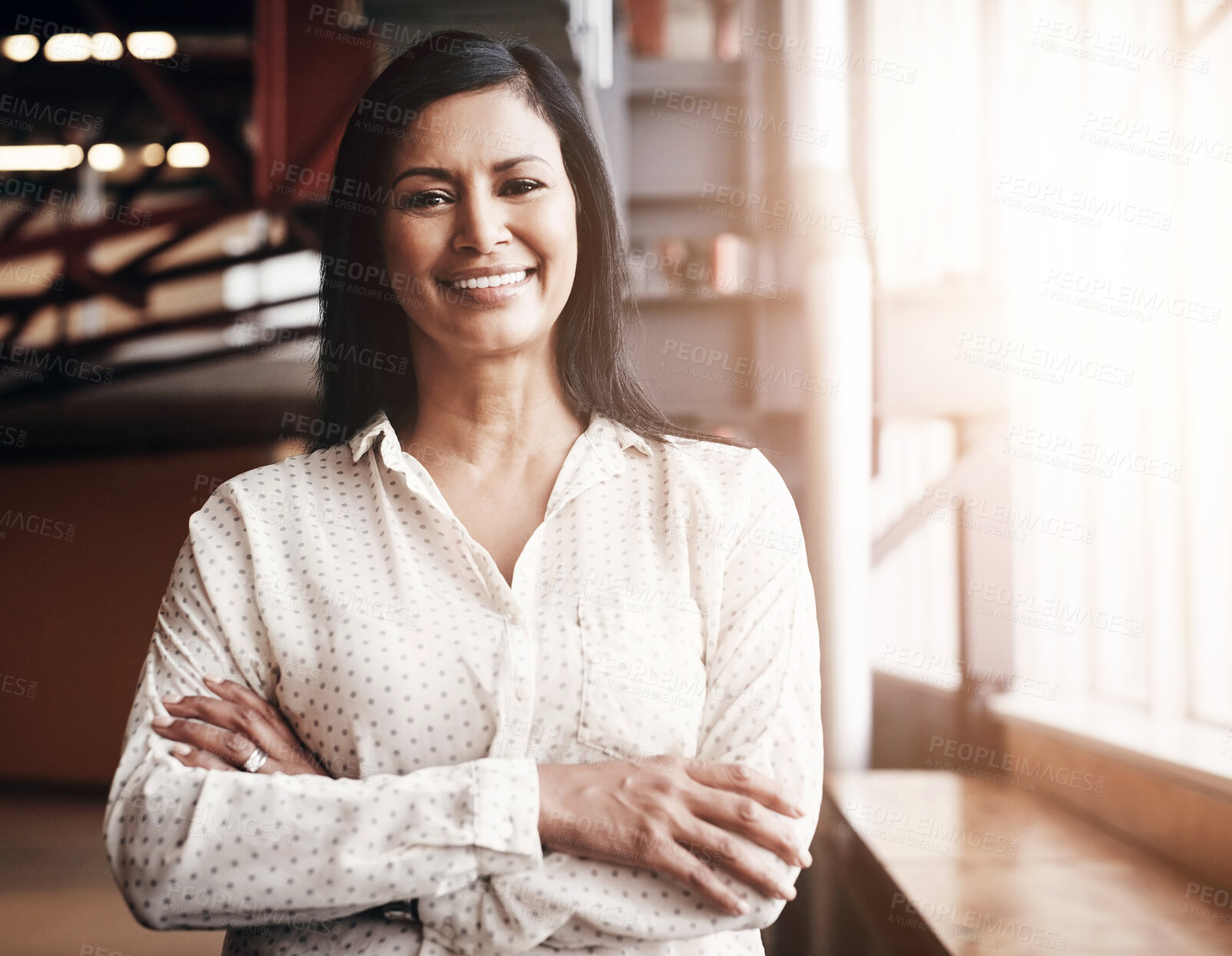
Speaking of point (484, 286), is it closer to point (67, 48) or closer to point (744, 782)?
point (744, 782)

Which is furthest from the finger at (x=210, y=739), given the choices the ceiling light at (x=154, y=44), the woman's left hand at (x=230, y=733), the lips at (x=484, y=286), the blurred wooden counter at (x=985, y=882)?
the ceiling light at (x=154, y=44)

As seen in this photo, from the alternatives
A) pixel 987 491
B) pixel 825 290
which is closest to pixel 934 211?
pixel 825 290

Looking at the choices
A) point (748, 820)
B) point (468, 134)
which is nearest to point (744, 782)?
point (748, 820)

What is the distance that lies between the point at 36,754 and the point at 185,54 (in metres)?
3.68

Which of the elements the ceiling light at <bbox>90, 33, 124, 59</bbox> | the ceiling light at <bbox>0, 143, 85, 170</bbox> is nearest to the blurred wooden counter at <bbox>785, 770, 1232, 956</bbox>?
the ceiling light at <bbox>90, 33, 124, 59</bbox>

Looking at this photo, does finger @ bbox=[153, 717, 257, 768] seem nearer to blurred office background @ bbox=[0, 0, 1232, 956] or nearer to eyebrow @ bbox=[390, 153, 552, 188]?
blurred office background @ bbox=[0, 0, 1232, 956]

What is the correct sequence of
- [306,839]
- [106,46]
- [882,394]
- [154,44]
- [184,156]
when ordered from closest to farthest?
[306,839] < [882,394] < [106,46] < [154,44] < [184,156]

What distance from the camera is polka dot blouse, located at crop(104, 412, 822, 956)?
4.06 ft

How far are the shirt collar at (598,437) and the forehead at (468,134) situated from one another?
1.32 ft

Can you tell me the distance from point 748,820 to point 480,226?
2.94 ft

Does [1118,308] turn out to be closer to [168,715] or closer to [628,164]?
[628,164]

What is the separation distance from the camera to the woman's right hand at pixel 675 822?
126 centimetres

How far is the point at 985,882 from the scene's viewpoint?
7.89ft

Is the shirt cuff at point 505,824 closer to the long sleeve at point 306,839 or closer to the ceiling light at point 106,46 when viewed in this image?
the long sleeve at point 306,839
